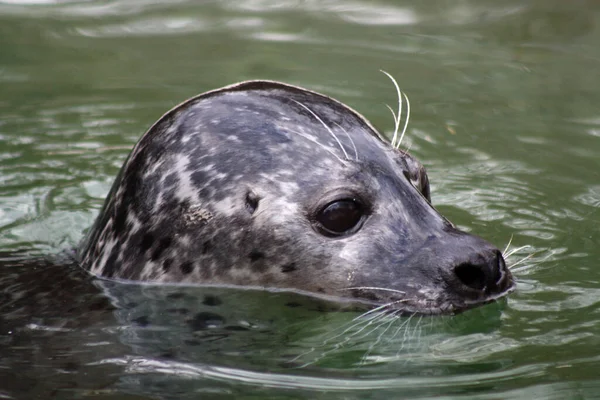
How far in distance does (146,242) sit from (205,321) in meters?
0.46

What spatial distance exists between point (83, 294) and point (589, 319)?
2.06m

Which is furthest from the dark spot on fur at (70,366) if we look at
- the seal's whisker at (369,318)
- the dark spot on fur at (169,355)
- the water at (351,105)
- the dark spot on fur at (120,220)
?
the seal's whisker at (369,318)

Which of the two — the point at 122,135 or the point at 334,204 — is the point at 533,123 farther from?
the point at 334,204

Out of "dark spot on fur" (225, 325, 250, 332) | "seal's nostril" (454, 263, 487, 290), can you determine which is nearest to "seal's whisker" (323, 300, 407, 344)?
"seal's nostril" (454, 263, 487, 290)

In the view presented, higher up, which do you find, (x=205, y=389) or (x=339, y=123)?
(x=339, y=123)

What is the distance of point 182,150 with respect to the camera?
462 cm

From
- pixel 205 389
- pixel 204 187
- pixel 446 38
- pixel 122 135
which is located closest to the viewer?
pixel 205 389

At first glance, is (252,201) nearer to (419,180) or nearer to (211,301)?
(211,301)

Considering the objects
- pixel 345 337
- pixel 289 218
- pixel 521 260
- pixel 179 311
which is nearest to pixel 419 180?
pixel 521 260

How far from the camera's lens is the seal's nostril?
4.21 metres

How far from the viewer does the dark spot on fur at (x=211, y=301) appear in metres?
4.43

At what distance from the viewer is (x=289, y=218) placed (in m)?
4.40

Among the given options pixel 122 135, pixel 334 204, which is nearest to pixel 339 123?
pixel 334 204

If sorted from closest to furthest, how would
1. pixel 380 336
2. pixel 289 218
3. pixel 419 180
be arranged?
Result: 1. pixel 380 336
2. pixel 289 218
3. pixel 419 180
